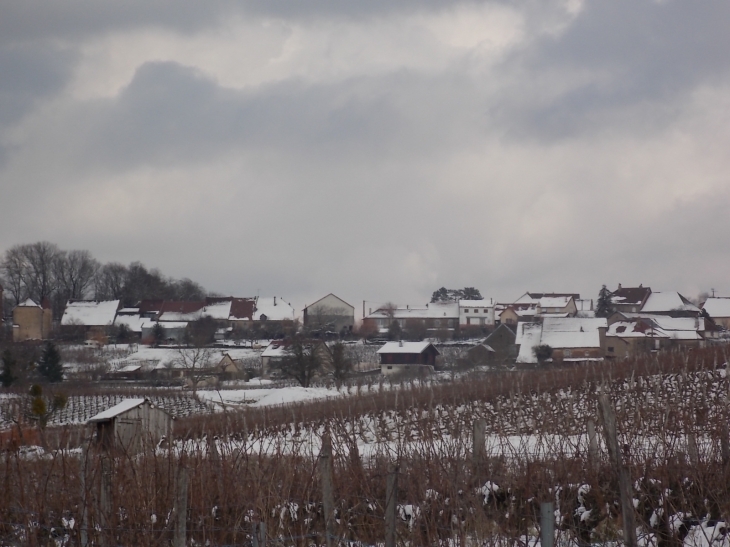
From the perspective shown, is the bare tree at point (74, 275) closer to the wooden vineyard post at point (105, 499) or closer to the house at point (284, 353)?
the house at point (284, 353)

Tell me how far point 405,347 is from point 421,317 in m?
29.3

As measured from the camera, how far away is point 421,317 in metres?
85.5

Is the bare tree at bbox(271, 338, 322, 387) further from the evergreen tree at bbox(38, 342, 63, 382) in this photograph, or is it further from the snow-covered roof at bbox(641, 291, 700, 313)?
the snow-covered roof at bbox(641, 291, 700, 313)

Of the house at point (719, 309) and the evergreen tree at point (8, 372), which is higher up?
the house at point (719, 309)

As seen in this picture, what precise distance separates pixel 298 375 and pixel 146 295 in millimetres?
47190

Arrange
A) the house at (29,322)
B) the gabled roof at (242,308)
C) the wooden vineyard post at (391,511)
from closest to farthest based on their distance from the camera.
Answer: the wooden vineyard post at (391,511), the house at (29,322), the gabled roof at (242,308)

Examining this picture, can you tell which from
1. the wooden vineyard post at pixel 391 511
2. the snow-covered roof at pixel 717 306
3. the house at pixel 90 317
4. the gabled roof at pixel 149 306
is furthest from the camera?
the snow-covered roof at pixel 717 306

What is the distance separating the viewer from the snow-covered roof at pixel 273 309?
79.7 metres

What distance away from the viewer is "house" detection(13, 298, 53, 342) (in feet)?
227

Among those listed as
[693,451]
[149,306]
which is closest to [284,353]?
[149,306]

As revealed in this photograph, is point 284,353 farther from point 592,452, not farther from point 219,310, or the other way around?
point 592,452

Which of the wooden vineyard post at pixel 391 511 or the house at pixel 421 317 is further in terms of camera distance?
the house at pixel 421 317

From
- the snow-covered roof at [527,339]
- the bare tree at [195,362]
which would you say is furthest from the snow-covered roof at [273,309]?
the snow-covered roof at [527,339]

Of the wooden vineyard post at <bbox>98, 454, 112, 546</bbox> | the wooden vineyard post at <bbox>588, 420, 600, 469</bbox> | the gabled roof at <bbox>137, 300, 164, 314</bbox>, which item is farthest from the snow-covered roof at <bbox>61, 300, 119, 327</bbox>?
the wooden vineyard post at <bbox>588, 420, 600, 469</bbox>
